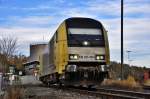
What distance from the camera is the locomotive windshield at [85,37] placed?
29000 millimetres

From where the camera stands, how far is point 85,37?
1155 inches

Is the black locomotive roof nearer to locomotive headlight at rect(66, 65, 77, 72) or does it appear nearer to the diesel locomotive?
the diesel locomotive

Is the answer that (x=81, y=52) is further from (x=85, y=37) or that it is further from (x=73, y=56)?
(x=85, y=37)

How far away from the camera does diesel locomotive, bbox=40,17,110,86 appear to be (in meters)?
28.7

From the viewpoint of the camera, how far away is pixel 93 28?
98.0ft

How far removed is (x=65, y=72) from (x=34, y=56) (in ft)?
216

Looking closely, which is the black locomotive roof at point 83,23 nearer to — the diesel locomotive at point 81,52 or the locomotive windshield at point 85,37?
the diesel locomotive at point 81,52

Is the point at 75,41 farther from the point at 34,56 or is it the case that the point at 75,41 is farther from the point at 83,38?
the point at 34,56

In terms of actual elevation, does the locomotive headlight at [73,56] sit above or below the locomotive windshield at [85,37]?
below

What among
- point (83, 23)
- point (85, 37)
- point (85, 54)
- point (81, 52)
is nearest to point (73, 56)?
point (81, 52)

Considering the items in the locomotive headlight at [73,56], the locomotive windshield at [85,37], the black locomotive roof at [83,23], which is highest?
the black locomotive roof at [83,23]

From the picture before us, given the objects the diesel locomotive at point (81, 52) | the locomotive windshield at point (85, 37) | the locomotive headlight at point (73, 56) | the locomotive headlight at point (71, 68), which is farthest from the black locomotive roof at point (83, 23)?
the locomotive headlight at point (71, 68)

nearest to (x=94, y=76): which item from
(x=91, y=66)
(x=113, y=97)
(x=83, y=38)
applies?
(x=91, y=66)

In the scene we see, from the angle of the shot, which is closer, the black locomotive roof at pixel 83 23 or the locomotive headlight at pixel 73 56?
the locomotive headlight at pixel 73 56
